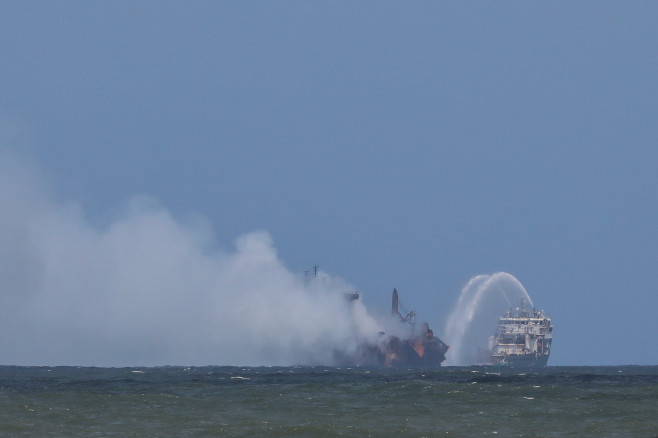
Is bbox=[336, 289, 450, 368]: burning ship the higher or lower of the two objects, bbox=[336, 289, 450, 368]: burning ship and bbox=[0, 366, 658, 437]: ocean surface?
the higher

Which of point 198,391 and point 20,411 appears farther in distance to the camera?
point 198,391

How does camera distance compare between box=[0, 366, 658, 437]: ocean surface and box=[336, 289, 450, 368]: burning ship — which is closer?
box=[0, 366, 658, 437]: ocean surface

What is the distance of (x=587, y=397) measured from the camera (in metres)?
67.1

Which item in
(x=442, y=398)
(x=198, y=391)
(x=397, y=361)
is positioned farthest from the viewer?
(x=397, y=361)

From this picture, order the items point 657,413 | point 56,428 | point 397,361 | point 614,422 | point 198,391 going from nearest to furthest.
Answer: point 56,428 → point 614,422 → point 657,413 → point 198,391 → point 397,361

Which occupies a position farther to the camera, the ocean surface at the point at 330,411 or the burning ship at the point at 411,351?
the burning ship at the point at 411,351

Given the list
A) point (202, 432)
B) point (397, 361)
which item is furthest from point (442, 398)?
point (397, 361)

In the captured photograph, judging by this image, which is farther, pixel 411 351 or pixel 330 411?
pixel 411 351

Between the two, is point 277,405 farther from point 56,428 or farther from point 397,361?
point 397,361

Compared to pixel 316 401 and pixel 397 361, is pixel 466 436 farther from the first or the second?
pixel 397 361

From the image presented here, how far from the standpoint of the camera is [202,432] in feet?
146

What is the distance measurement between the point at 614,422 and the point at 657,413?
5529mm

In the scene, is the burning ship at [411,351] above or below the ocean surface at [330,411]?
above

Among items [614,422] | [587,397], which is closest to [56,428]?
[614,422]
